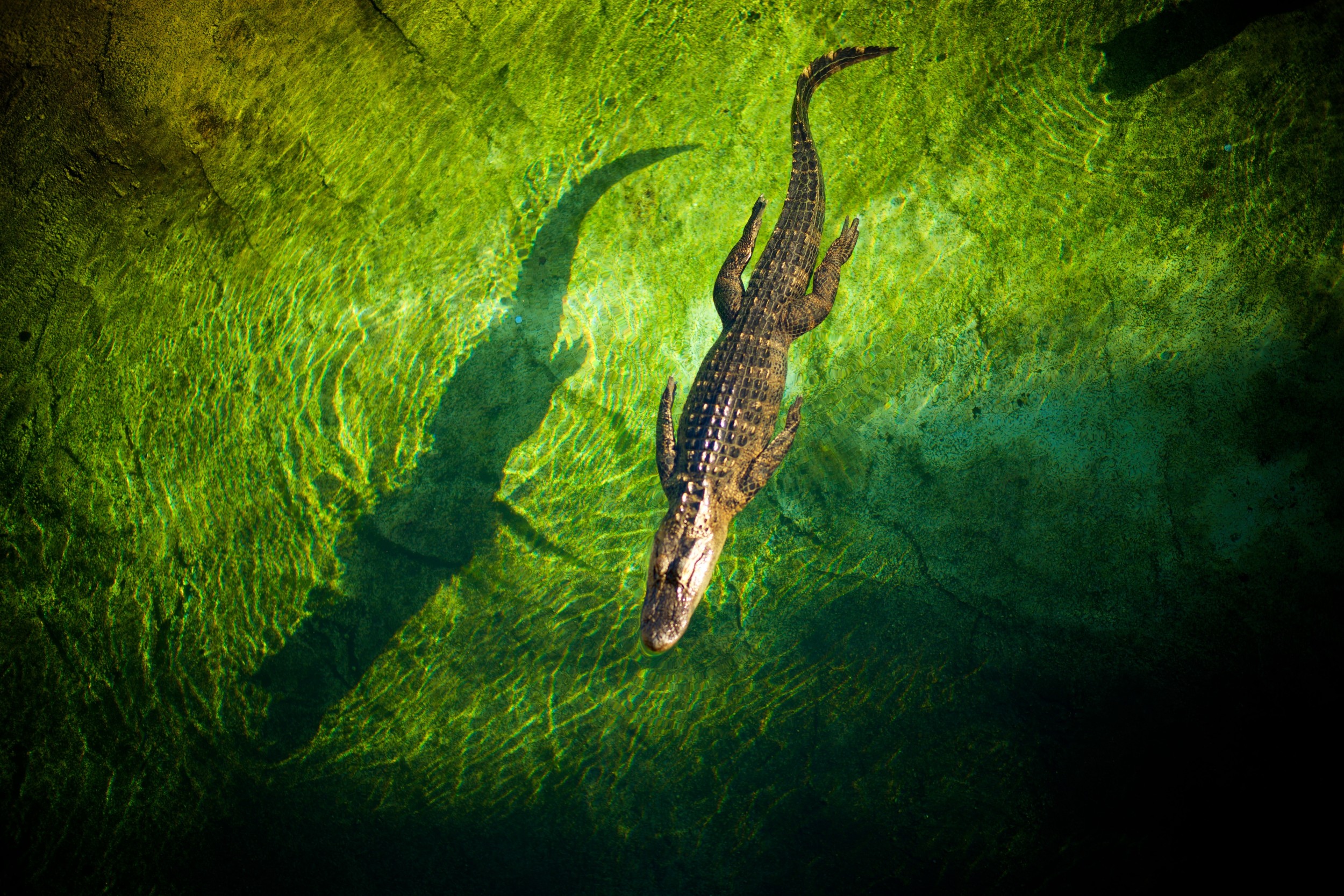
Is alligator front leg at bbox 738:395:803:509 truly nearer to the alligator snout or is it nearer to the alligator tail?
the alligator snout

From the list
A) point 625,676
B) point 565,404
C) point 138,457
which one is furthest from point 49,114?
point 625,676

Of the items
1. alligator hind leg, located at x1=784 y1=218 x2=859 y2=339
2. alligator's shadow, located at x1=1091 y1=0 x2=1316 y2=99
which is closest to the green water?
alligator's shadow, located at x1=1091 y1=0 x2=1316 y2=99

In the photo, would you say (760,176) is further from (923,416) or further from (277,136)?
(277,136)

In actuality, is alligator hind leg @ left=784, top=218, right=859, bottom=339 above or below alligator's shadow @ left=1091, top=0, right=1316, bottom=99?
below

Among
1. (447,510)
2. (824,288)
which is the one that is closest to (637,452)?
(447,510)

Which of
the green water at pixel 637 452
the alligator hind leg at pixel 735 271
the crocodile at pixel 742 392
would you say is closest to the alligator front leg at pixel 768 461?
the crocodile at pixel 742 392

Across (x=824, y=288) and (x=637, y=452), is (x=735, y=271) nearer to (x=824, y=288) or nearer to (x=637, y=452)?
(x=824, y=288)

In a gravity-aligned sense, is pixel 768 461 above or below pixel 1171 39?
below
